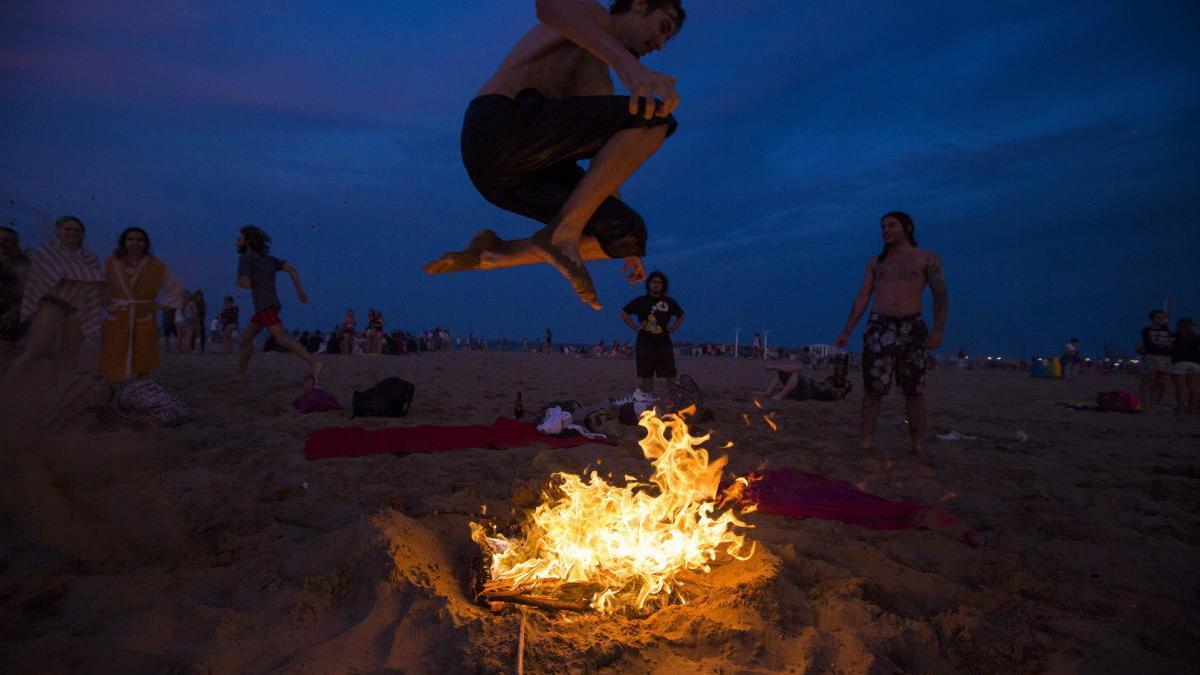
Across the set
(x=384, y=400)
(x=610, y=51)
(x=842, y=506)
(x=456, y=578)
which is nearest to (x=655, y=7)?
(x=610, y=51)

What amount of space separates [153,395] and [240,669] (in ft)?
16.0

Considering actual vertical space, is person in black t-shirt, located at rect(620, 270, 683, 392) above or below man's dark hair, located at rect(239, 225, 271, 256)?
below

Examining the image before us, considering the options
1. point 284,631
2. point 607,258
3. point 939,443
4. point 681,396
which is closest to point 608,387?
point 681,396

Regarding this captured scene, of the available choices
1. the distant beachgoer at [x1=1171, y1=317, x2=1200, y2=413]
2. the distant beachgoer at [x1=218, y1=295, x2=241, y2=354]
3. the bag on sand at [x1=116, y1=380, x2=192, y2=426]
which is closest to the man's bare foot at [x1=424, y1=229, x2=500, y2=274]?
the bag on sand at [x1=116, y1=380, x2=192, y2=426]

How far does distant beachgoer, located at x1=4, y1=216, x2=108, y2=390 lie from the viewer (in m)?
4.82

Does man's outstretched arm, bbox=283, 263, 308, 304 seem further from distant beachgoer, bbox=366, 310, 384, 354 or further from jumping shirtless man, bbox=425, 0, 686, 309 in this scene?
distant beachgoer, bbox=366, 310, 384, 354

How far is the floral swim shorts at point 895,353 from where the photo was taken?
5410mm

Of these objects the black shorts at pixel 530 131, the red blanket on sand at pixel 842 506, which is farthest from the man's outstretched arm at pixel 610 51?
the red blanket on sand at pixel 842 506

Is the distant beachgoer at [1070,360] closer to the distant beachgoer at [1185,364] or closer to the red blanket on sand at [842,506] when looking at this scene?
the distant beachgoer at [1185,364]

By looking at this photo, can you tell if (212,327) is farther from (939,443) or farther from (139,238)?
(939,443)

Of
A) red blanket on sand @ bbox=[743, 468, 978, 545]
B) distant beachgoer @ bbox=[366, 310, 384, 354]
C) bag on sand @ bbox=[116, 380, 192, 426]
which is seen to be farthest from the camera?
distant beachgoer @ bbox=[366, 310, 384, 354]

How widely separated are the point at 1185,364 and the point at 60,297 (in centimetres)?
1561

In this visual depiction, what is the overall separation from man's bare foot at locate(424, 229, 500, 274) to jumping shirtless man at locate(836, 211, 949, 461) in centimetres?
446

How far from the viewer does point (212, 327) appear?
22891mm
